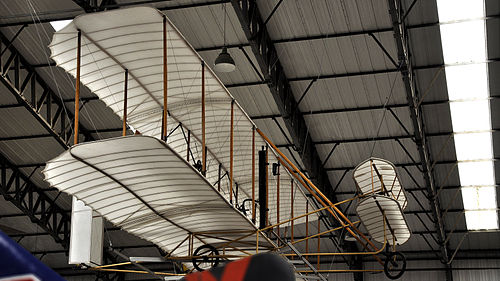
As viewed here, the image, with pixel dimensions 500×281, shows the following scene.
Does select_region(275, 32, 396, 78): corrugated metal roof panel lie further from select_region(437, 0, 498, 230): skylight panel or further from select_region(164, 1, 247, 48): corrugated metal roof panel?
select_region(437, 0, 498, 230): skylight panel

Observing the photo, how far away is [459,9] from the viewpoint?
20688 millimetres

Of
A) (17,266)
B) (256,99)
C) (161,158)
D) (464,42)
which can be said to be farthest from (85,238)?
(17,266)

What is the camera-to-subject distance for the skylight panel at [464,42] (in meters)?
21.3

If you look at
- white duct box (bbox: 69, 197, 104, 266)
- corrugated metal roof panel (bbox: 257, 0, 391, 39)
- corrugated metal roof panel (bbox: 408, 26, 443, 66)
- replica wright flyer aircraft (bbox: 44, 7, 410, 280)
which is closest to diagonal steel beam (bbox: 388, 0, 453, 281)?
corrugated metal roof panel (bbox: 408, 26, 443, 66)

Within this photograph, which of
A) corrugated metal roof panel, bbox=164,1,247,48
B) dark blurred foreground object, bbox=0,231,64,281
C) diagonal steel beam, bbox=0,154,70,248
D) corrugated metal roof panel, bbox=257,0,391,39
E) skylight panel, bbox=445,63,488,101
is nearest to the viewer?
dark blurred foreground object, bbox=0,231,64,281

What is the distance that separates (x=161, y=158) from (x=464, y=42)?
46.8 feet

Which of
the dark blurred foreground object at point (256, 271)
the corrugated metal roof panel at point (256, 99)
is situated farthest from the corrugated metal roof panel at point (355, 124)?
the dark blurred foreground object at point (256, 271)

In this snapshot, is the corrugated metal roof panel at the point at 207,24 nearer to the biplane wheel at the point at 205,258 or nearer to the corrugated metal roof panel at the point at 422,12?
the corrugated metal roof panel at the point at 422,12

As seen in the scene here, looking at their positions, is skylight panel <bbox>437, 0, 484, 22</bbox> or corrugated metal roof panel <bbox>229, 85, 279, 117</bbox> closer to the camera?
skylight panel <bbox>437, 0, 484, 22</bbox>

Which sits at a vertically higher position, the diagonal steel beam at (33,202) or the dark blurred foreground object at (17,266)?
the diagonal steel beam at (33,202)

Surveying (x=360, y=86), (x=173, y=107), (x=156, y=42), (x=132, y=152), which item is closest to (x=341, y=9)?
(x=360, y=86)

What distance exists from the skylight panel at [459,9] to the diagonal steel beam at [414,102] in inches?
47.8

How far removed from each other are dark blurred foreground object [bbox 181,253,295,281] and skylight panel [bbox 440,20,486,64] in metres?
20.8

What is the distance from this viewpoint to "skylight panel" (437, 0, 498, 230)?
2097 cm
